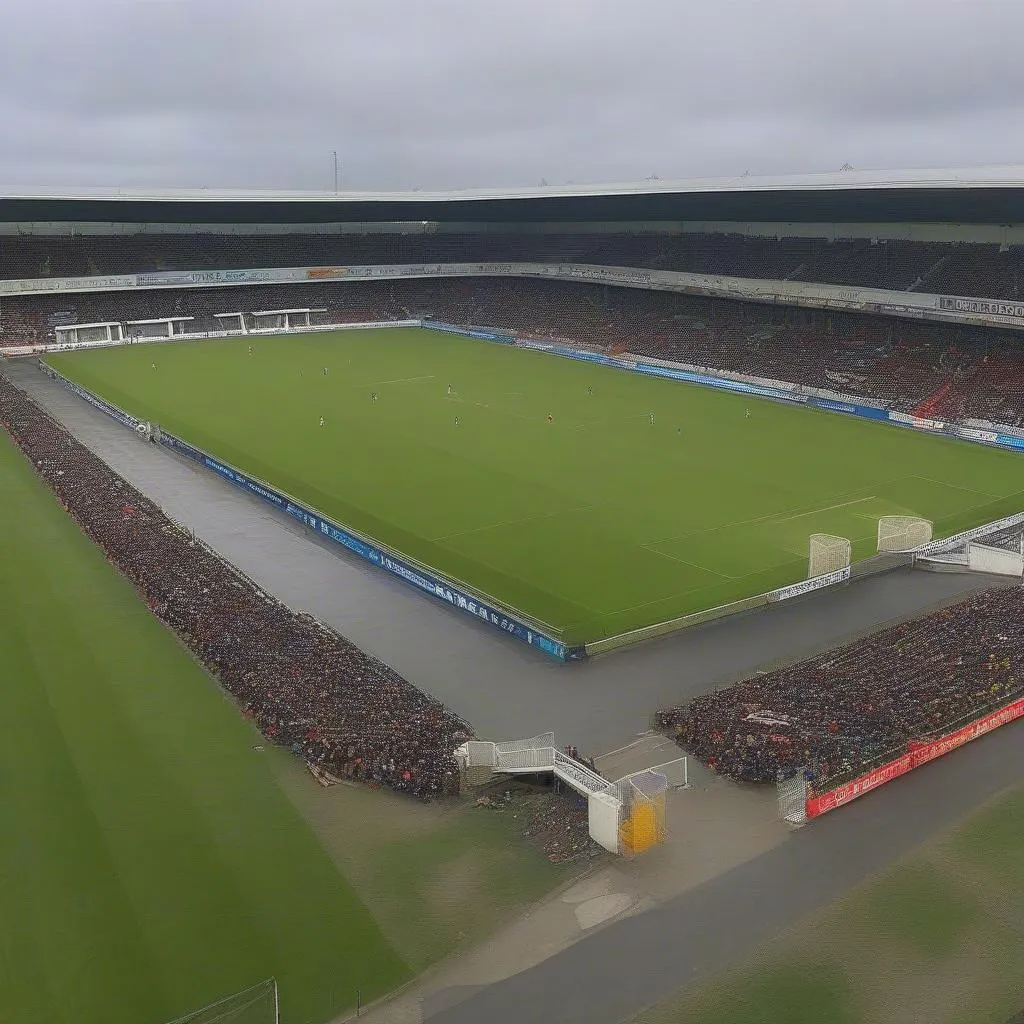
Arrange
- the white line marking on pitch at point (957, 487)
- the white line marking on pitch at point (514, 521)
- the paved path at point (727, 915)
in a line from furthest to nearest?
the white line marking on pitch at point (957, 487) → the white line marking on pitch at point (514, 521) → the paved path at point (727, 915)

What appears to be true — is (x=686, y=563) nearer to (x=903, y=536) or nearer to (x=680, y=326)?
(x=903, y=536)

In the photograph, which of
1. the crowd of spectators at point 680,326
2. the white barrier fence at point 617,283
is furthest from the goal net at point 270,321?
the white barrier fence at point 617,283

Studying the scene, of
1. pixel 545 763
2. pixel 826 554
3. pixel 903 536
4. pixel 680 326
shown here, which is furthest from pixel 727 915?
pixel 680 326

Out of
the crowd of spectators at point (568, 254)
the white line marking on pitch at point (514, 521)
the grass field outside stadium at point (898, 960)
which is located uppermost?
the crowd of spectators at point (568, 254)

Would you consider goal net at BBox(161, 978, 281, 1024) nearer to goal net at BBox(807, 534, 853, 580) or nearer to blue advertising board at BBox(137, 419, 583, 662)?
blue advertising board at BBox(137, 419, 583, 662)

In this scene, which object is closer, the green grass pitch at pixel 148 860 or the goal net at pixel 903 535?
the green grass pitch at pixel 148 860

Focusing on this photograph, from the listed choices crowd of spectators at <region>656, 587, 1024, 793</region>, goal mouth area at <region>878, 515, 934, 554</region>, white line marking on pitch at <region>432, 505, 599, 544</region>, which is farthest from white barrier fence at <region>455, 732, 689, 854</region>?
goal mouth area at <region>878, 515, 934, 554</region>

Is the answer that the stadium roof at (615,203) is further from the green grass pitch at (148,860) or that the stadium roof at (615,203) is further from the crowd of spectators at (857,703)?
the green grass pitch at (148,860)
